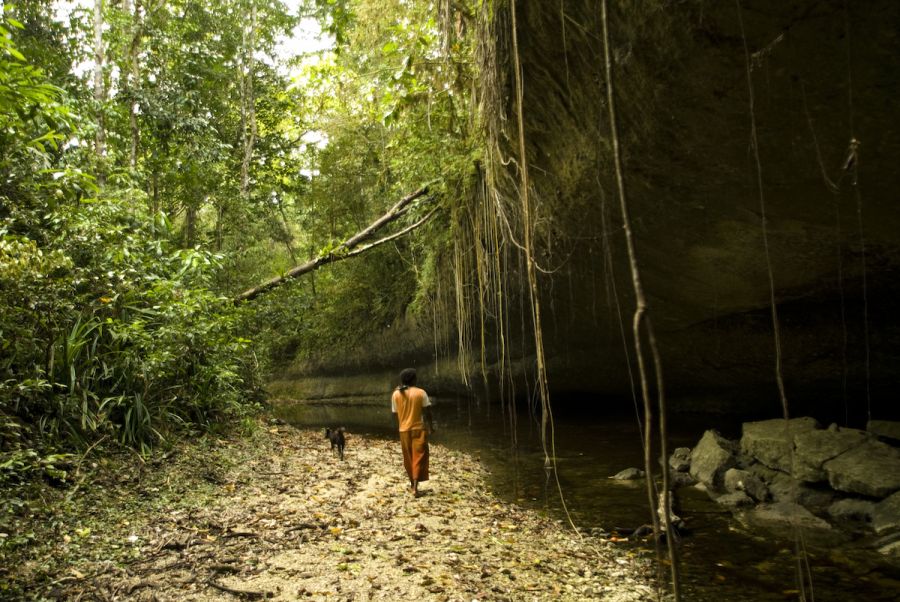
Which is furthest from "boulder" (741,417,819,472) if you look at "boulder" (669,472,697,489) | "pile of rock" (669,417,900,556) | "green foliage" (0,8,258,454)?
"green foliage" (0,8,258,454)

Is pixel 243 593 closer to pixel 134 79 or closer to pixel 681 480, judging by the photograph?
pixel 681 480

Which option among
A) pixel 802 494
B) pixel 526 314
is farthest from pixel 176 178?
pixel 802 494

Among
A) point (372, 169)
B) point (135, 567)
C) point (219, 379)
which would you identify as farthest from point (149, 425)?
point (372, 169)

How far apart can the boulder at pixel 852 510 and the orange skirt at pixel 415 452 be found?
401cm

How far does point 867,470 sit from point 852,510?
0.54 metres

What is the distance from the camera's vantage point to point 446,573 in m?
3.58

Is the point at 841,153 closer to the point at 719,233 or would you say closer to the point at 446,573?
the point at 719,233

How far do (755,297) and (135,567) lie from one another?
7.83m

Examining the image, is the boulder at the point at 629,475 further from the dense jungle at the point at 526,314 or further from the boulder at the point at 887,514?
the boulder at the point at 887,514

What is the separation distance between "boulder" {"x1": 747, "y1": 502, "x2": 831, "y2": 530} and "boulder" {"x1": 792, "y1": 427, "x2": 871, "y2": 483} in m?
0.64

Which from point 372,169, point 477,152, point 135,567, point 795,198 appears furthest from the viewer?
point 372,169

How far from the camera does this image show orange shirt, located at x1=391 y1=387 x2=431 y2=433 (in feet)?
18.6

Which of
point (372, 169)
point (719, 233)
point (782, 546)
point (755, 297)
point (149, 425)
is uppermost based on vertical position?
point (372, 169)

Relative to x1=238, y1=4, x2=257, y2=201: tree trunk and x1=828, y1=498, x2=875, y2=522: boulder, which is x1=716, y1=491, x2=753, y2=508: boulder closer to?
x1=828, y1=498, x2=875, y2=522: boulder
